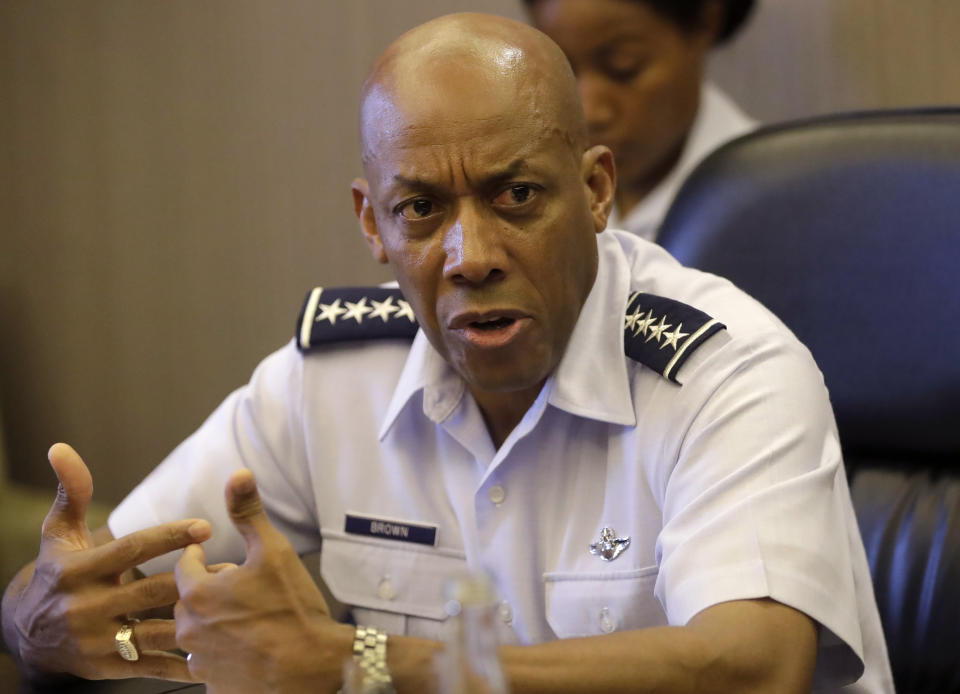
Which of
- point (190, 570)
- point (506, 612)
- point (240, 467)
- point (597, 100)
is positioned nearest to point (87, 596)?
point (190, 570)

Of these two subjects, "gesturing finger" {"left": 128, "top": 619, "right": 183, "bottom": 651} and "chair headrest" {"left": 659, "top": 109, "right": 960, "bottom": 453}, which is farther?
"chair headrest" {"left": 659, "top": 109, "right": 960, "bottom": 453}

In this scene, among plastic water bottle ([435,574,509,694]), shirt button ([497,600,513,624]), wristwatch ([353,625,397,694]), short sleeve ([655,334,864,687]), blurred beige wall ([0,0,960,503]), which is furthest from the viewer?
blurred beige wall ([0,0,960,503])

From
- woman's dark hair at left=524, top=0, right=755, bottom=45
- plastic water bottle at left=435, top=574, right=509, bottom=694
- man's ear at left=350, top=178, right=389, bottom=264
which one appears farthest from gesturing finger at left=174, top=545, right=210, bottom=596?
woman's dark hair at left=524, top=0, right=755, bottom=45

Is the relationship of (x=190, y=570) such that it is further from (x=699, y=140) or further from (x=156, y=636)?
(x=699, y=140)

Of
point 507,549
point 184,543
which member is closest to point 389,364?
point 507,549

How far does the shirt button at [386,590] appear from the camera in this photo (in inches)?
50.3

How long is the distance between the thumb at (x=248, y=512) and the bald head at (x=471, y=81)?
39cm

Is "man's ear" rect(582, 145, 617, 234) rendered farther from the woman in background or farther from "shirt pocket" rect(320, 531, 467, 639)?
the woman in background

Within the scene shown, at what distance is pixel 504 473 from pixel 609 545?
0.14m

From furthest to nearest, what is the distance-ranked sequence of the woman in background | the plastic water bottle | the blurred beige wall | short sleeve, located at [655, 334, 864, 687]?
the blurred beige wall → the woman in background → short sleeve, located at [655, 334, 864, 687] → the plastic water bottle

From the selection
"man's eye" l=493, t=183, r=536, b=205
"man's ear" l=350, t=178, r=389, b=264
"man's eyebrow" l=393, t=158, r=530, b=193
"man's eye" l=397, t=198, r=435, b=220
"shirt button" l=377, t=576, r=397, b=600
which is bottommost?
"shirt button" l=377, t=576, r=397, b=600

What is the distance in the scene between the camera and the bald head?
1061mm

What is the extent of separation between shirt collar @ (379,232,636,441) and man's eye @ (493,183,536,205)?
0.54 feet

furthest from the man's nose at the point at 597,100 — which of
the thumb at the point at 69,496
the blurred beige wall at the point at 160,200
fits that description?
the thumb at the point at 69,496
